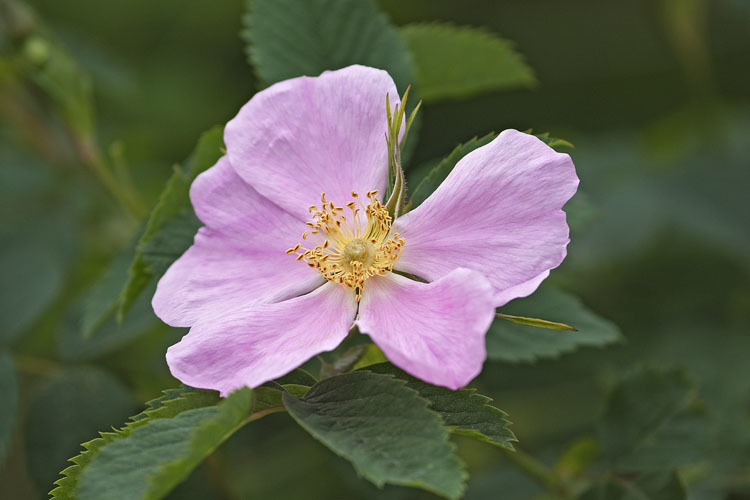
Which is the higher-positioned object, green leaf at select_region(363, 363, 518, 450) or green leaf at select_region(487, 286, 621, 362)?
green leaf at select_region(363, 363, 518, 450)

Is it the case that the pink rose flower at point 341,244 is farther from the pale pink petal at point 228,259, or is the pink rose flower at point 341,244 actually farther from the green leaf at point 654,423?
the green leaf at point 654,423

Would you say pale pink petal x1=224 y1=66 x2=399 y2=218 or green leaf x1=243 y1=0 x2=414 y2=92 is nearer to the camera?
pale pink petal x1=224 y1=66 x2=399 y2=218

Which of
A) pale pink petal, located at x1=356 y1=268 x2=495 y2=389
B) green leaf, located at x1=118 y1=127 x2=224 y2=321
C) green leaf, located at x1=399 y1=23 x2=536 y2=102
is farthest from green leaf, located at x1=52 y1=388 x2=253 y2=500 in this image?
green leaf, located at x1=399 y1=23 x2=536 y2=102

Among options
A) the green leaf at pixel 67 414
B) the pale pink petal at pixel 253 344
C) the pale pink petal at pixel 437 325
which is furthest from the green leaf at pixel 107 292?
the pale pink petal at pixel 437 325

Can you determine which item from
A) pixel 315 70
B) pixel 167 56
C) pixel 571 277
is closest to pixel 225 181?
pixel 315 70

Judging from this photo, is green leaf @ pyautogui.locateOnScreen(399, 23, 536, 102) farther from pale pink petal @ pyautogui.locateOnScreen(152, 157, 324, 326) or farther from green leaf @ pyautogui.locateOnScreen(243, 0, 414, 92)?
pale pink petal @ pyautogui.locateOnScreen(152, 157, 324, 326)

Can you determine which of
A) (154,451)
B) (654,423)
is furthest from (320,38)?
(654,423)
